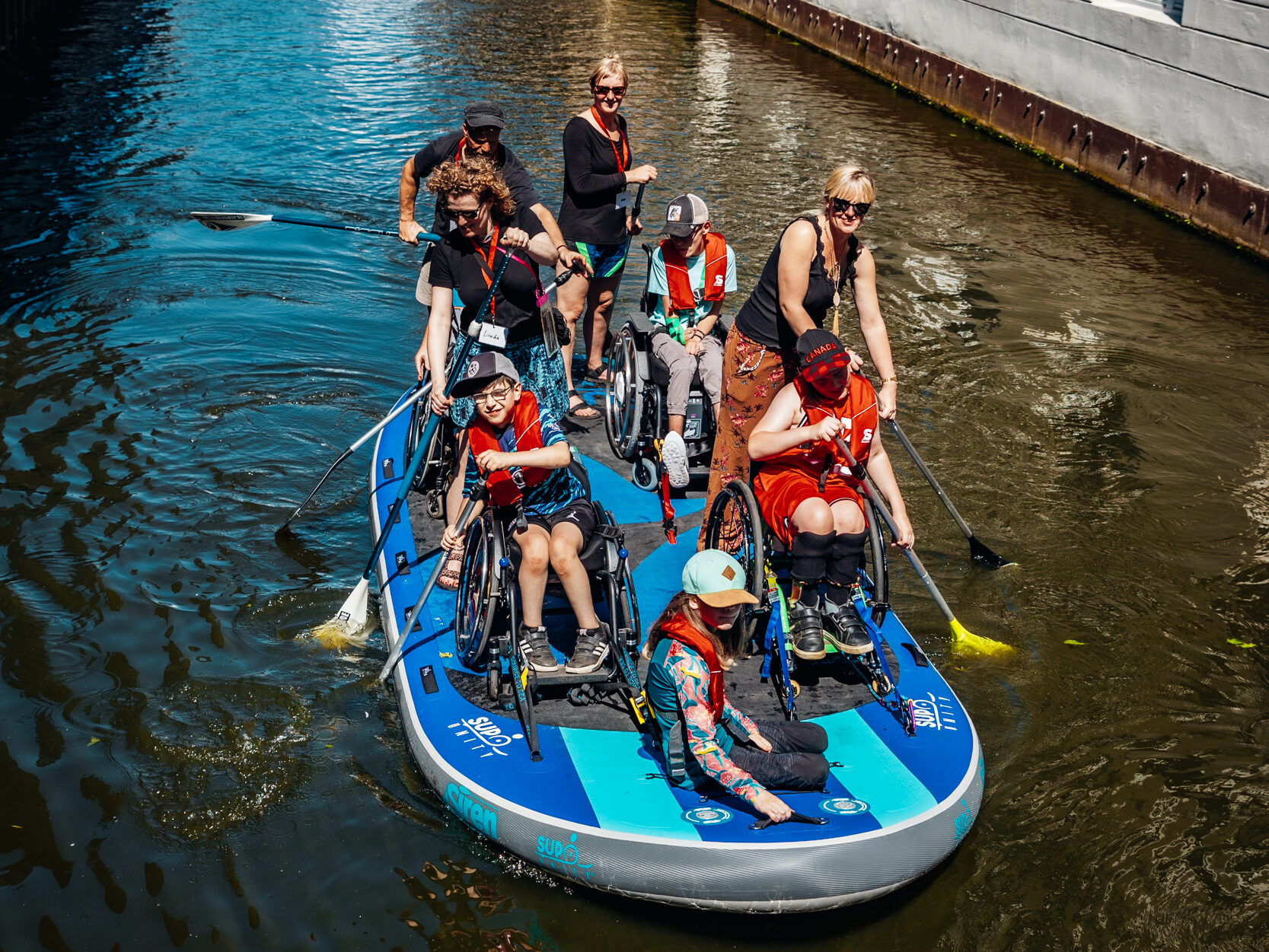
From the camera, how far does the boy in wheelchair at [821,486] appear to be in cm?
530

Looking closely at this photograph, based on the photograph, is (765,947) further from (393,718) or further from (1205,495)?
(1205,495)

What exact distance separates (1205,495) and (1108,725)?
10.3 feet

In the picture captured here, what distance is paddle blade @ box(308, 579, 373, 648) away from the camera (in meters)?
6.44

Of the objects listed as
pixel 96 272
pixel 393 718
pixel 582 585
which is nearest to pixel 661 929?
pixel 582 585

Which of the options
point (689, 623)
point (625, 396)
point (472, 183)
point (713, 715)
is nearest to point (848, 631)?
point (713, 715)

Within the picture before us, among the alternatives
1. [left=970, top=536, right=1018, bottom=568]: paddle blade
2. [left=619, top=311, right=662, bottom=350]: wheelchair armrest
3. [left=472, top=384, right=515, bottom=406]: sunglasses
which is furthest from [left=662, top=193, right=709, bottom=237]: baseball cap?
[left=970, top=536, right=1018, bottom=568]: paddle blade

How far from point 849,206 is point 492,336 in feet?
6.26

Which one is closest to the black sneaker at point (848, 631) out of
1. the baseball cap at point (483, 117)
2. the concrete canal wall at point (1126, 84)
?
the baseball cap at point (483, 117)

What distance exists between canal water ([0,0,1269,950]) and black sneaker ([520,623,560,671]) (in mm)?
823

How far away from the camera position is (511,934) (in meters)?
4.71

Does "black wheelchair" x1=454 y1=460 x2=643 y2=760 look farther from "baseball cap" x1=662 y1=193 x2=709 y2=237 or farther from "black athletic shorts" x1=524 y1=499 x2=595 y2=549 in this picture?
"baseball cap" x1=662 y1=193 x2=709 y2=237

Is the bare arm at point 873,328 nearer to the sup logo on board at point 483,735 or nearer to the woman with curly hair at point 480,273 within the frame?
the woman with curly hair at point 480,273

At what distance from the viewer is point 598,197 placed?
312 inches

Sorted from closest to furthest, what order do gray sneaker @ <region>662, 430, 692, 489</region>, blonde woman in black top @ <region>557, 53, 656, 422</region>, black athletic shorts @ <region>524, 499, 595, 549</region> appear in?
1. black athletic shorts @ <region>524, 499, 595, 549</region>
2. gray sneaker @ <region>662, 430, 692, 489</region>
3. blonde woman in black top @ <region>557, 53, 656, 422</region>
